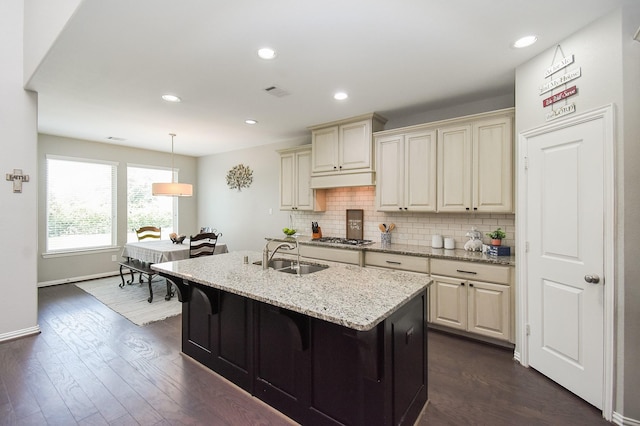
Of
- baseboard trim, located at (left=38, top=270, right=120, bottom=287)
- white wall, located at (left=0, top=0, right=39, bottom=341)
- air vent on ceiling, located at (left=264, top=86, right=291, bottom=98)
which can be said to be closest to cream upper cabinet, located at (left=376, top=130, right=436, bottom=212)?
air vent on ceiling, located at (left=264, top=86, right=291, bottom=98)

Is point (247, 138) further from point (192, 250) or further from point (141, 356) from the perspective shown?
point (141, 356)

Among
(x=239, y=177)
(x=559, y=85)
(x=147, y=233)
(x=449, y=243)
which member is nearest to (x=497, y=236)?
(x=449, y=243)

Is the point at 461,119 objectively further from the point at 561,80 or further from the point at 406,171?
the point at 561,80

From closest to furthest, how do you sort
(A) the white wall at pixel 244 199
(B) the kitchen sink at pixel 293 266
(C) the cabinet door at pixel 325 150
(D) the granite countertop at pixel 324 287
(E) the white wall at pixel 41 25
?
(D) the granite countertop at pixel 324 287 → (E) the white wall at pixel 41 25 → (B) the kitchen sink at pixel 293 266 → (C) the cabinet door at pixel 325 150 → (A) the white wall at pixel 244 199

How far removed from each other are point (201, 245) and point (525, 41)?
429cm

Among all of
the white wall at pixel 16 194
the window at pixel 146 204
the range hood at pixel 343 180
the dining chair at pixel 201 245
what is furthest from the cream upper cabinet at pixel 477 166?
the window at pixel 146 204

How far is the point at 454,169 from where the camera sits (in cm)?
331

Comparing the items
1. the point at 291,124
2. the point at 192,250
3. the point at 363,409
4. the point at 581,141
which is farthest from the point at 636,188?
the point at 192,250

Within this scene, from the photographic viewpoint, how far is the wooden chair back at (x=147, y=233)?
5.70 metres

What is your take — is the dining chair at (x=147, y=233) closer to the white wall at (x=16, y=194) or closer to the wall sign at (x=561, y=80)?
the white wall at (x=16, y=194)

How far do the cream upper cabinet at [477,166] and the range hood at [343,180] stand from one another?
2.91ft

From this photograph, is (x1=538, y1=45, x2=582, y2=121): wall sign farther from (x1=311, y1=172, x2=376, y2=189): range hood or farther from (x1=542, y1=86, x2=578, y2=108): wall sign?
(x1=311, y1=172, x2=376, y2=189): range hood

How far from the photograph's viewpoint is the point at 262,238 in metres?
5.86

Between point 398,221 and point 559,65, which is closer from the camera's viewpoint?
point 559,65
